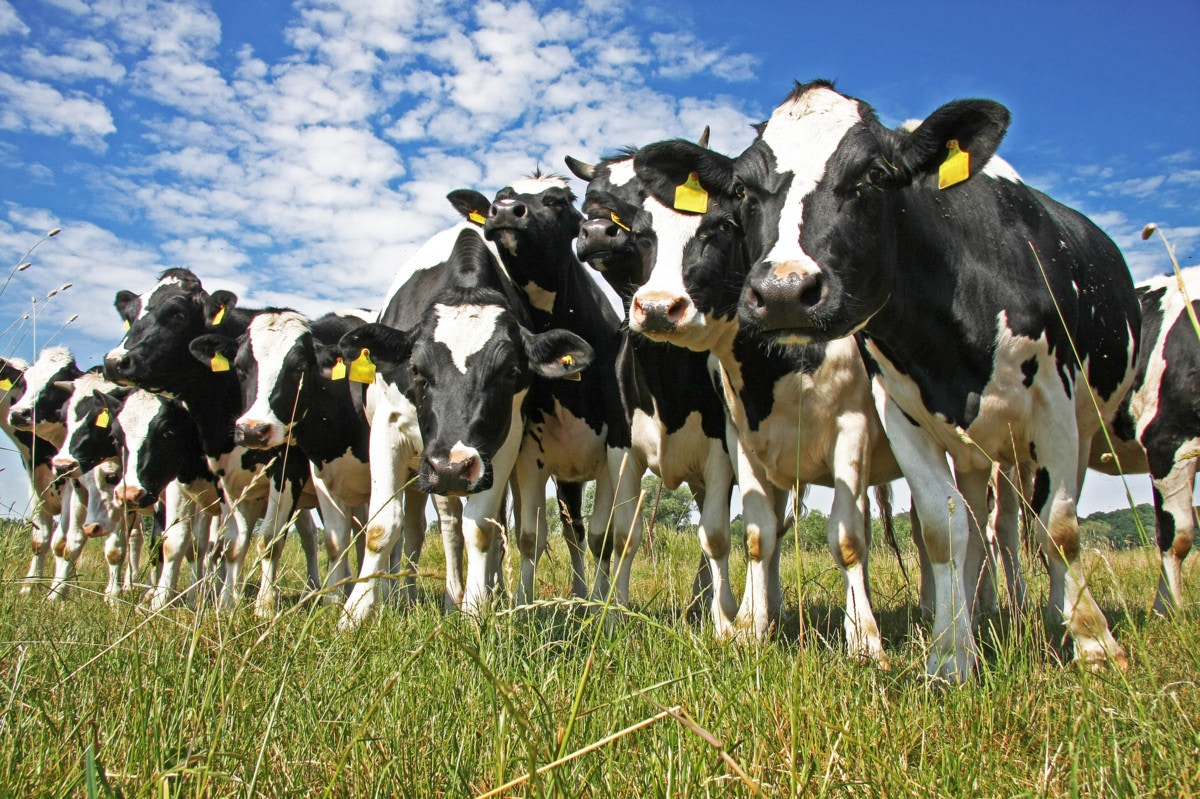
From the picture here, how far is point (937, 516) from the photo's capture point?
4617mm

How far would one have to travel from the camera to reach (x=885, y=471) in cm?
656

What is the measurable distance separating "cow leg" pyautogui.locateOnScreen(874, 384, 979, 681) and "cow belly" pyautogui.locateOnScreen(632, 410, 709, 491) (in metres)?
1.64

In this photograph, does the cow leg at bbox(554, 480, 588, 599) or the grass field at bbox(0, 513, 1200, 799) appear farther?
the cow leg at bbox(554, 480, 588, 599)

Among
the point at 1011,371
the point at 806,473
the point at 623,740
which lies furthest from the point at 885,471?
the point at 623,740

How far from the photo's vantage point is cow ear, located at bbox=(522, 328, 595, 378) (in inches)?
256

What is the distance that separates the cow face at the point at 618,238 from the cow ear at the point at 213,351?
4.24m

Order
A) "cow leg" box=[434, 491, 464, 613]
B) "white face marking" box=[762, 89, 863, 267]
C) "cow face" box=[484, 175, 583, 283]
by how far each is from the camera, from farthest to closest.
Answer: "cow face" box=[484, 175, 583, 283], "cow leg" box=[434, 491, 464, 613], "white face marking" box=[762, 89, 863, 267]

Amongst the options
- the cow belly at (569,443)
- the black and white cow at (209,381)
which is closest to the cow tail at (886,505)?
the cow belly at (569,443)

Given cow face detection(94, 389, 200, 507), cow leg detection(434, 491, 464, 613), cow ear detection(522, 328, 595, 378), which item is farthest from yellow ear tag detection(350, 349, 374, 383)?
cow face detection(94, 389, 200, 507)

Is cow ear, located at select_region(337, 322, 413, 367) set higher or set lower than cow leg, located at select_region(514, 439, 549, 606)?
higher

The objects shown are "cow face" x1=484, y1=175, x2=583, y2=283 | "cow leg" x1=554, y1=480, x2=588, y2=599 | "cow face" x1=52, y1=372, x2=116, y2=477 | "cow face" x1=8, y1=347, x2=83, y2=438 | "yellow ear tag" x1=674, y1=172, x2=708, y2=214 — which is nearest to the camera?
"yellow ear tag" x1=674, y1=172, x2=708, y2=214

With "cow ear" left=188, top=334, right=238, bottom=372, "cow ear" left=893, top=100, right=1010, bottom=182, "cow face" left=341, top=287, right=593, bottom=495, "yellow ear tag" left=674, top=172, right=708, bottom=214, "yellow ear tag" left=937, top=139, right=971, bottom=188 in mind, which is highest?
"cow ear" left=188, top=334, right=238, bottom=372

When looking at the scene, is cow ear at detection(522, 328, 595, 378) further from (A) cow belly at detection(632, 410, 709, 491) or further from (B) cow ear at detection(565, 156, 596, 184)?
(B) cow ear at detection(565, 156, 596, 184)

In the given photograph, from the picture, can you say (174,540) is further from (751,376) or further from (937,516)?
(937,516)
